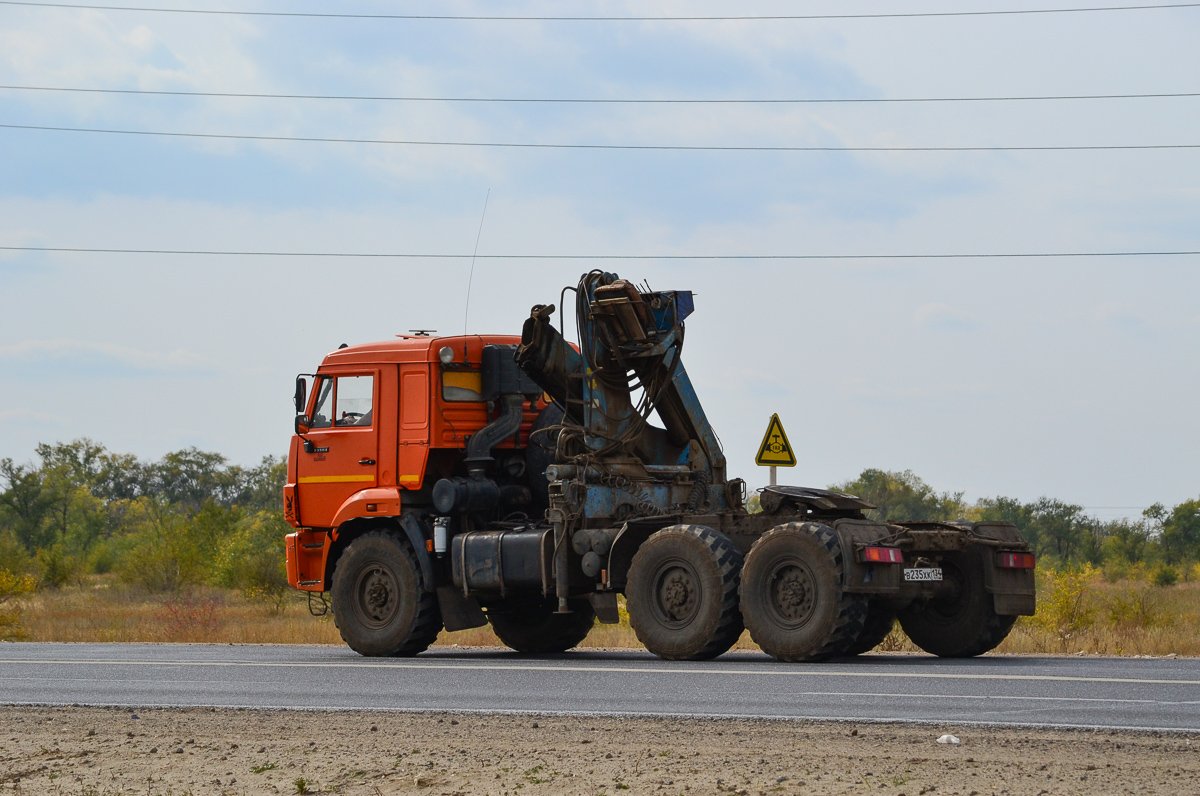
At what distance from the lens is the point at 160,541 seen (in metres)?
50.6

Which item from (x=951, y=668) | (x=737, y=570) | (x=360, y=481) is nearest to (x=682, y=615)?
(x=737, y=570)

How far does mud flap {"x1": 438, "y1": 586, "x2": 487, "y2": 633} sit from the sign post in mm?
4780

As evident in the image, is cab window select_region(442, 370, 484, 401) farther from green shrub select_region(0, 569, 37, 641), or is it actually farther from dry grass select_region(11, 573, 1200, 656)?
green shrub select_region(0, 569, 37, 641)

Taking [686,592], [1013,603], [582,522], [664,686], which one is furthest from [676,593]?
[1013,603]

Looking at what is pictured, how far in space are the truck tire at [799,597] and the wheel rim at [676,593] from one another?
2.24 feet

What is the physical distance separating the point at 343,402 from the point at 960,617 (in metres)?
7.54

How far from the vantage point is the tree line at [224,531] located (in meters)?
43.9

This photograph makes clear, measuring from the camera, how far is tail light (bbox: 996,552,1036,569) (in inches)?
588

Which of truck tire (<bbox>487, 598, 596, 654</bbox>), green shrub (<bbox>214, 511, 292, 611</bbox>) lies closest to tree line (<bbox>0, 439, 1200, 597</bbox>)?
green shrub (<bbox>214, 511, 292, 611</bbox>)

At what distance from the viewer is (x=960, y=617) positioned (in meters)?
15.3

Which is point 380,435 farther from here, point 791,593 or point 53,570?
point 53,570

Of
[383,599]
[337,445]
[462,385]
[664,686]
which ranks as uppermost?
[462,385]

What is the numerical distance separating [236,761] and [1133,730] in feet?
17.2

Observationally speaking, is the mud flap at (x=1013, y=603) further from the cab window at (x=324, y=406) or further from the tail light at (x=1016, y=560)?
the cab window at (x=324, y=406)
